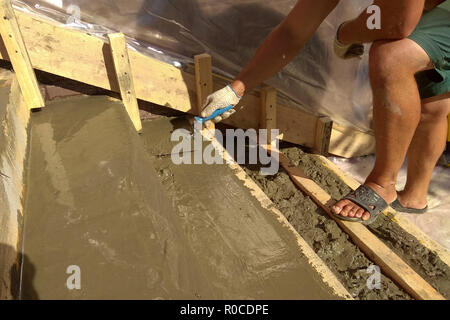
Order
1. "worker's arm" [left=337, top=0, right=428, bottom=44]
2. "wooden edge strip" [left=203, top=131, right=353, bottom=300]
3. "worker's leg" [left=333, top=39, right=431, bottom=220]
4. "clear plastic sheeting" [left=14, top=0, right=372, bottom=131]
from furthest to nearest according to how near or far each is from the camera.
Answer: "clear plastic sheeting" [left=14, top=0, right=372, bottom=131]
"worker's leg" [left=333, top=39, right=431, bottom=220]
"worker's arm" [left=337, top=0, right=428, bottom=44]
"wooden edge strip" [left=203, top=131, right=353, bottom=300]

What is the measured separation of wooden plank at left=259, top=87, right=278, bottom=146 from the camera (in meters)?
2.62

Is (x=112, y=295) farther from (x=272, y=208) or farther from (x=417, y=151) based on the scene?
(x=417, y=151)

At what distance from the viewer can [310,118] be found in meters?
2.85

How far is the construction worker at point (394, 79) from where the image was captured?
1678 mm

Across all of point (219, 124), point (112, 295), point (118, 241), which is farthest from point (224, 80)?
point (112, 295)

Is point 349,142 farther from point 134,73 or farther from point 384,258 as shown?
point 134,73

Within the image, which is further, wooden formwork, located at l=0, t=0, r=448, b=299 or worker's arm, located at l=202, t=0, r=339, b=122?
worker's arm, located at l=202, t=0, r=339, b=122

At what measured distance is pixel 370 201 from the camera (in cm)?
191

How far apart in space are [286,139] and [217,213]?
4.21 ft

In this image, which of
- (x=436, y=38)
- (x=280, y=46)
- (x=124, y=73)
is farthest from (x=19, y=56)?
(x=436, y=38)

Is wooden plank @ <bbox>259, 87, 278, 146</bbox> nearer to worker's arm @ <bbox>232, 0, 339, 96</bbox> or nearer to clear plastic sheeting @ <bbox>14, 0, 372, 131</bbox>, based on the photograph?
clear plastic sheeting @ <bbox>14, 0, 372, 131</bbox>

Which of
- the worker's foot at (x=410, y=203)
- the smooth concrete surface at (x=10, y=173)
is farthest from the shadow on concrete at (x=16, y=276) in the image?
the worker's foot at (x=410, y=203)

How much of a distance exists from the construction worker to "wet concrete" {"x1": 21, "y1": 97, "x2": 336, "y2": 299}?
0.53 metres

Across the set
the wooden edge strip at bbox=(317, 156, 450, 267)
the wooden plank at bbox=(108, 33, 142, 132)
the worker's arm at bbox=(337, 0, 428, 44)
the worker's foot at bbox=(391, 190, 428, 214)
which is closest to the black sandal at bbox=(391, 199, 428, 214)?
the worker's foot at bbox=(391, 190, 428, 214)
